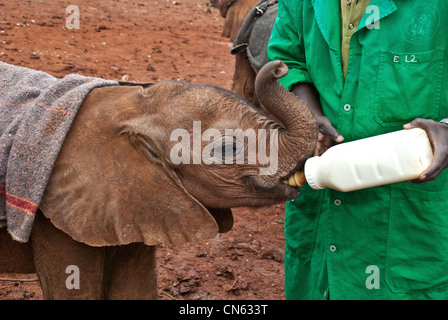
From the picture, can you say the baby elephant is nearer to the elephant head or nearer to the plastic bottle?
the elephant head

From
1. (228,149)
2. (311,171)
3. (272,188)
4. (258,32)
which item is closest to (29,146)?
(228,149)

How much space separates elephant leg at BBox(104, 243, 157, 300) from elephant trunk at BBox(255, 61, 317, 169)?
0.83 metres

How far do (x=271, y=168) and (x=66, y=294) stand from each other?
35.7 inches

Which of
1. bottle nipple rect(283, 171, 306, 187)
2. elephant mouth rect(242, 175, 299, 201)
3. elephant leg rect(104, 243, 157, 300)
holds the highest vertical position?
bottle nipple rect(283, 171, 306, 187)

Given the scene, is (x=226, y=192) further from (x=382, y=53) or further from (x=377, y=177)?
(x=382, y=53)

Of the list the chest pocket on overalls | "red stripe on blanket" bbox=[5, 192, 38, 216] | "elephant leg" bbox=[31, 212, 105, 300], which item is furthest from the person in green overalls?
"red stripe on blanket" bbox=[5, 192, 38, 216]

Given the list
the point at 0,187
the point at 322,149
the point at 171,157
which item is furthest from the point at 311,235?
the point at 0,187

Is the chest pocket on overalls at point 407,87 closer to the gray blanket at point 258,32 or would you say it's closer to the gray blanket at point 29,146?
the gray blanket at point 29,146

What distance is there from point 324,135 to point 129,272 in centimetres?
101

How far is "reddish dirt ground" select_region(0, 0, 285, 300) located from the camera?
378cm

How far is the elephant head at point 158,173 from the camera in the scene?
214cm

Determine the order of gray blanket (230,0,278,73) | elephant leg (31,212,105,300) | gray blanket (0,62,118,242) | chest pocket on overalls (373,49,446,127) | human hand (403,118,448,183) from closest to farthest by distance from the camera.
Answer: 1. human hand (403,118,448,183)
2. chest pocket on overalls (373,49,446,127)
3. gray blanket (0,62,118,242)
4. elephant leg (31,212,105,300)
5. gray blanket (230,0,278,73)

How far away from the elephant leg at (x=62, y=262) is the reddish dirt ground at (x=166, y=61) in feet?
3.38
